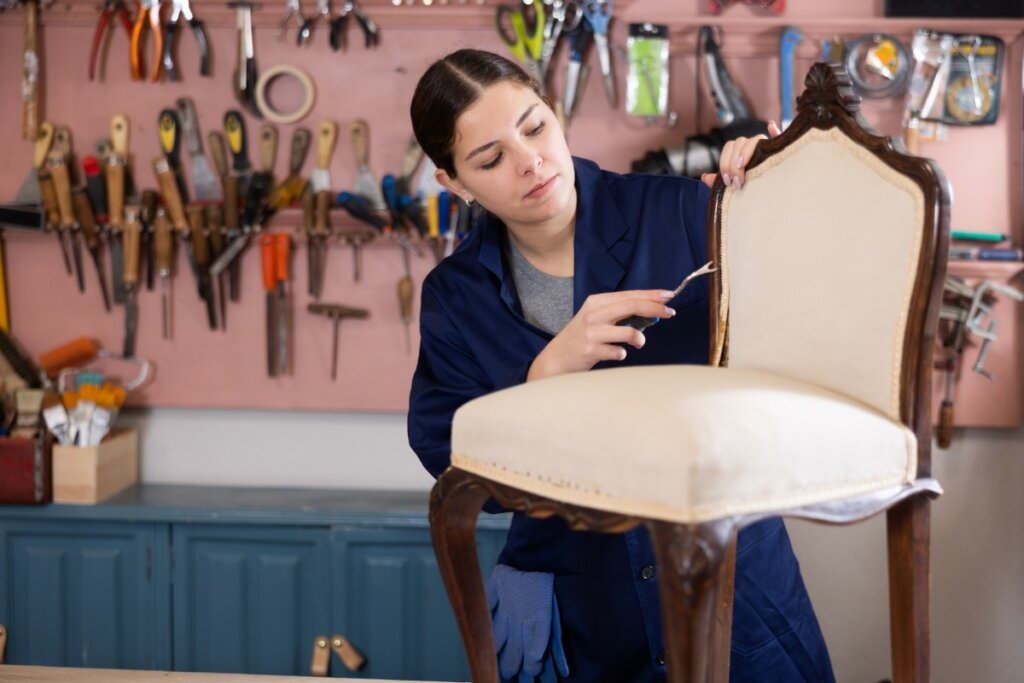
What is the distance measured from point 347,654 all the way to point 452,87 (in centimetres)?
165

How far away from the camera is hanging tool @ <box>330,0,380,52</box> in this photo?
9.75 ft

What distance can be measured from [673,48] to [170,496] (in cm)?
183

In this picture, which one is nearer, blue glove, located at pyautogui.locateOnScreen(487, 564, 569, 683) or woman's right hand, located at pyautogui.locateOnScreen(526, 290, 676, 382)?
woman's right hand, located at pyautogui.locateOnScreen(526, 290, 676, 382)

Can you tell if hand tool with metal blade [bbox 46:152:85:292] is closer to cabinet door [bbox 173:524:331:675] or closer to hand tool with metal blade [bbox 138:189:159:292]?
hand tool with metal blade [bbox 138:189:159:292]

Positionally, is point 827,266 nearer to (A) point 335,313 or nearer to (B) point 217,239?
Result: (A) point 335,313

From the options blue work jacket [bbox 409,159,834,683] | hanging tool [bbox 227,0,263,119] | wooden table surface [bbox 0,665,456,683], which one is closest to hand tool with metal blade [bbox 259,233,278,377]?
hanging tool [bbox 227,0,263,119]

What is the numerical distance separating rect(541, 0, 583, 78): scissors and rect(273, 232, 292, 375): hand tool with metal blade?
87cm

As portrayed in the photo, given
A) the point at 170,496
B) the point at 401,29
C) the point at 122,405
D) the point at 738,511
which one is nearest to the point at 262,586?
the point at 170,496

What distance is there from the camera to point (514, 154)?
5.20ft

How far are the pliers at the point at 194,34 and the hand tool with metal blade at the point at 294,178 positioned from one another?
0.31 meters

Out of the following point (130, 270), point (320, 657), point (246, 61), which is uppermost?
point (246, 61)

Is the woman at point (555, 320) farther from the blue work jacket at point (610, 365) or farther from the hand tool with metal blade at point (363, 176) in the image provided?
the hand tool with metal blade at point (363, 176)

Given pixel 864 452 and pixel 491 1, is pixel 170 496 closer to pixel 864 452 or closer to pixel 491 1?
pixel 491 1

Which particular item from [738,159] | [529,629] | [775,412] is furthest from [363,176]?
[775,412]
